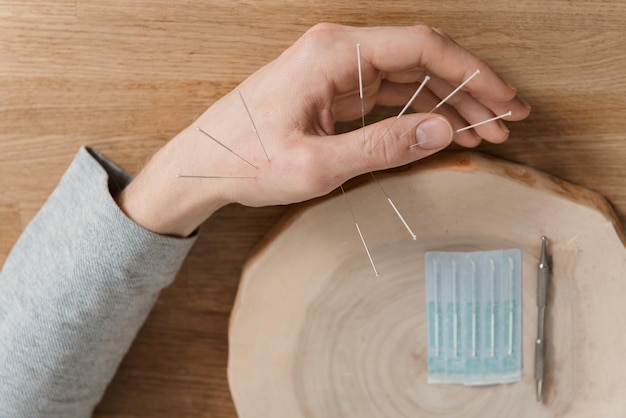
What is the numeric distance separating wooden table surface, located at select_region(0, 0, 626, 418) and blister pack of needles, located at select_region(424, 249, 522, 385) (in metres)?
0.14

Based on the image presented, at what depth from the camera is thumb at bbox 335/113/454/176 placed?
775 mm

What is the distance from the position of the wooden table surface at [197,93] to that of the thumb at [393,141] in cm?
19

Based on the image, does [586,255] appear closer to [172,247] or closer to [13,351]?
[172,247]

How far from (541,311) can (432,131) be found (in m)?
0.32

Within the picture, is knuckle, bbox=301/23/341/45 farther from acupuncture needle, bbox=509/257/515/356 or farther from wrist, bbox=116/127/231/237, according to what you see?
acupuncture needle, bbox=509/257/515/356

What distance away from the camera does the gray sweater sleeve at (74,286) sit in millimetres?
953

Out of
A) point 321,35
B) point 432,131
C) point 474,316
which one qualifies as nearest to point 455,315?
point 474,316

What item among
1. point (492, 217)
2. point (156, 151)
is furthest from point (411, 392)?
point (156, 151)

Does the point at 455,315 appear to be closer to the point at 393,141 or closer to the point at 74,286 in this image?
the point at 393,141

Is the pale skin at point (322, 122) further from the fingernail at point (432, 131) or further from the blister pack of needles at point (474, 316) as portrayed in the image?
the blister pack of needles at point (474, 316)

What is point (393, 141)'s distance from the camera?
778mm

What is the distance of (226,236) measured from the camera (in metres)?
1.07

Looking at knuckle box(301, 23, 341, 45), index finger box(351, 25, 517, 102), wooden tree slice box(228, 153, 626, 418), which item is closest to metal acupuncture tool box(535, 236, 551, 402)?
wooden tree slice box(228, 153, 626, 418)

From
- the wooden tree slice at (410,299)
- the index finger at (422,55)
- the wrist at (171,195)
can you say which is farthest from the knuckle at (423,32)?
the wrist at (171,195)
